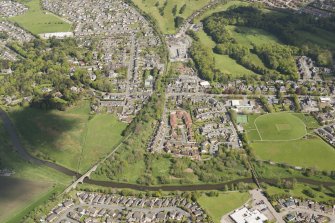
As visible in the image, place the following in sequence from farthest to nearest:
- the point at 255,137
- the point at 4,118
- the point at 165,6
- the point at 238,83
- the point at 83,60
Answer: the point at 165,6
the point at 83,60
the point at 238,83
the point at 4,118
the point at 255,137

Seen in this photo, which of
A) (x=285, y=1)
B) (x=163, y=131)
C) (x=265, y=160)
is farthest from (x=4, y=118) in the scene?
(x=285, y=1)

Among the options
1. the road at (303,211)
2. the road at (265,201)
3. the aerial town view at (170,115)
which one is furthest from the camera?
the aerial town view at (170,115)

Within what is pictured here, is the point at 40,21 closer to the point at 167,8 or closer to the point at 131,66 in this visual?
the point at 167,8

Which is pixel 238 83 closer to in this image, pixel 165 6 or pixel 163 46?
pixel 163 46

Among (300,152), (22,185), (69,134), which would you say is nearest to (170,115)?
(69,134)

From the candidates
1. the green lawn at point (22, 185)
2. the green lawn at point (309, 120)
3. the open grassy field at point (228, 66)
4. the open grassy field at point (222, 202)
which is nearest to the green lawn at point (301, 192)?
the open grassy field at point (222, 202)

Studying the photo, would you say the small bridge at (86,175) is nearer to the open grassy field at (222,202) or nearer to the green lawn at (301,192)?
the open grassy field at (222,202)
